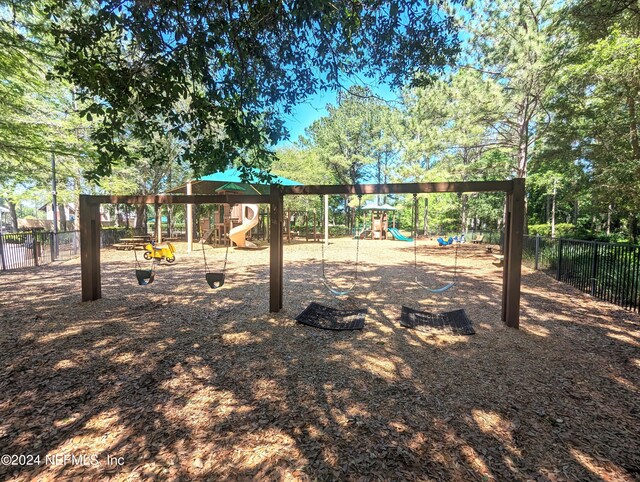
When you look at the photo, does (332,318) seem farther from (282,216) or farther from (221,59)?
(221,59)

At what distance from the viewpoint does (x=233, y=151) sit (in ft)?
12.2

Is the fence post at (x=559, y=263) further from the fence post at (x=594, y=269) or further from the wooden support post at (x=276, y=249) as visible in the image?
the wooden support post at (x=276, y=249)

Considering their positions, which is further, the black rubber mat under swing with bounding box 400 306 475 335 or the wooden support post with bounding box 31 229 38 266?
the wooden support post with bounding box 31 229 38 266

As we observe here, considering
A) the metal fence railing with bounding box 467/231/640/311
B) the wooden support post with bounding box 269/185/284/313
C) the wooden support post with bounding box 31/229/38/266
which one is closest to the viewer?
the wooden support post with bounding box 269/185/284/313

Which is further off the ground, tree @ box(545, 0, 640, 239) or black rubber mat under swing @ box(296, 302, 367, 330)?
tree @ box(545, 0, 640, 239)

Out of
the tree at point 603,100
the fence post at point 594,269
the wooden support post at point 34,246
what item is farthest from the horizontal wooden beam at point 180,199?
the tree at point 603,100

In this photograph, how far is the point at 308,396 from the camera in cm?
258

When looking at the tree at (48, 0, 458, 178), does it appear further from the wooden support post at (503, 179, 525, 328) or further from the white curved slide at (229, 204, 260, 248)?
the white curved slide at (229, 204, 260, 248)

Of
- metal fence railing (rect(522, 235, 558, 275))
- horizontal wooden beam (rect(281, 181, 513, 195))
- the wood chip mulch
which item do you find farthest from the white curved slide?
metal fence railing (rect(522, 235, 558, 275))

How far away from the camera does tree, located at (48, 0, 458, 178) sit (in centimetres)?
306

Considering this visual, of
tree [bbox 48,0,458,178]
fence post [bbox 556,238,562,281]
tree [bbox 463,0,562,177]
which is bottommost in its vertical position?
fence post [bbox 556,238,562,281]

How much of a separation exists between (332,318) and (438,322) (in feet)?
4.84

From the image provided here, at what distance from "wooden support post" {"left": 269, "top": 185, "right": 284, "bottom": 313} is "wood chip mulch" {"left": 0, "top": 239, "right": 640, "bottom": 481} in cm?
24

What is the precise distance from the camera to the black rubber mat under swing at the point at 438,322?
411 centimetres
